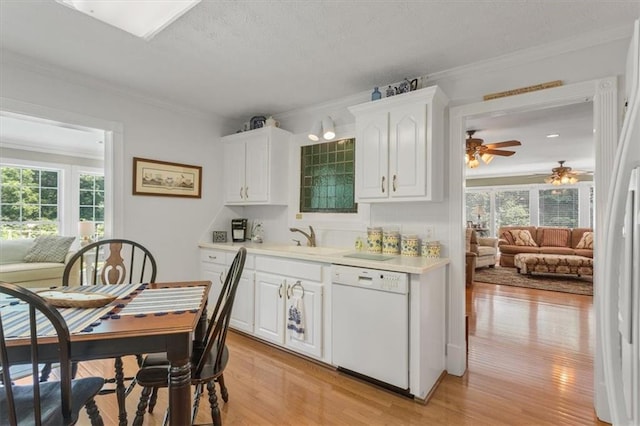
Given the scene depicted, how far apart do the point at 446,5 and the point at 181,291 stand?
86.5 inches

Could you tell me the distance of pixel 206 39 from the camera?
2098 mm

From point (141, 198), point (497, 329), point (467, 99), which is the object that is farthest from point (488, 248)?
point (141, 198)

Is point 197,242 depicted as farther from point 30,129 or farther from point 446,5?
point 30,129

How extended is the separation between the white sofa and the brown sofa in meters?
8.71

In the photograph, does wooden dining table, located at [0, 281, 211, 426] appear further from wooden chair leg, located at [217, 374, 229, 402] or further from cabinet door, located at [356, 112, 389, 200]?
cabinet door, located at [356, 112, 389, 200]

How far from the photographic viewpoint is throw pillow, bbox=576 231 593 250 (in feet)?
22.7

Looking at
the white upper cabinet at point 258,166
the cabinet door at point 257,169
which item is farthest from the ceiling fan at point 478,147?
the cabinet door at point 257,169

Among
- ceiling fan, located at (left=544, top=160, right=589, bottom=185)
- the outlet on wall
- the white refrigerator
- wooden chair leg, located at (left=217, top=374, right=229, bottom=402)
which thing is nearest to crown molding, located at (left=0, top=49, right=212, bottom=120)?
wooden chair leg, located at (left=217, top=374, right=229, bottom=402)

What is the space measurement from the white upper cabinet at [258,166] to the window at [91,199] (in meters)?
4.04

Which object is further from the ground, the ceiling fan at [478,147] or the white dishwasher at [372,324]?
the ceiling fan at [478,147]

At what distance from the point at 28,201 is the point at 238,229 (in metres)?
4.42

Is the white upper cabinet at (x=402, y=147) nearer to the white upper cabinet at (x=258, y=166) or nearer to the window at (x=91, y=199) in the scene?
the white upper cabinet at (x=258, y=166)

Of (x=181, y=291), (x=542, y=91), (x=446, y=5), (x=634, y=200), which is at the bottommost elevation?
(x=181, y=291)

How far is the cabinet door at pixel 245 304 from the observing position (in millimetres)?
3053
